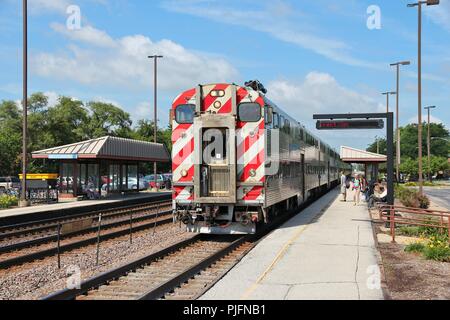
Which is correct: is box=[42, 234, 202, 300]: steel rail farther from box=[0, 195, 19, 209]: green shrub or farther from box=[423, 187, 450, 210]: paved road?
box=[423, 187, 450, 210]: paved road

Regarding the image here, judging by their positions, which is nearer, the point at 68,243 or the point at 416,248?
the point at 416,248

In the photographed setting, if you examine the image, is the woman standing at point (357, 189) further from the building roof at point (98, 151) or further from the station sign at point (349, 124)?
the building roof at point (98, 151)

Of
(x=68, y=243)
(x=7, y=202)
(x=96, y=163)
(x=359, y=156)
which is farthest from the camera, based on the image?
(x=96, y=163)

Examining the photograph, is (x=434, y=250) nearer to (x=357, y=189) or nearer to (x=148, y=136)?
(x=357, y=189)

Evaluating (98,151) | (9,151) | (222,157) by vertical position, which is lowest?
(222,157)

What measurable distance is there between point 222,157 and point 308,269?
462 centimetres

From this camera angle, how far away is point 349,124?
15.4 meters

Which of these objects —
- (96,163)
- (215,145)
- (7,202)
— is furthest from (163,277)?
(96,163)

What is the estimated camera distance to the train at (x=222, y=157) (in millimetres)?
12461

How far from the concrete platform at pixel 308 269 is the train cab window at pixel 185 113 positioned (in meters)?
3.60

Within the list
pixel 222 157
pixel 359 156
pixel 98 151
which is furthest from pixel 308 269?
pixel 359 156

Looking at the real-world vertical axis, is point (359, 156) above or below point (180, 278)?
above

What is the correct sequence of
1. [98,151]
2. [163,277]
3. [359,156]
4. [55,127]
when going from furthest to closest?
[55,127], [359,156], [98,151], [163,277]

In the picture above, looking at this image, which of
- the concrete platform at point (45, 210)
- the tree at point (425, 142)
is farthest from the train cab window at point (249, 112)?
the tree at point (425, 142)
